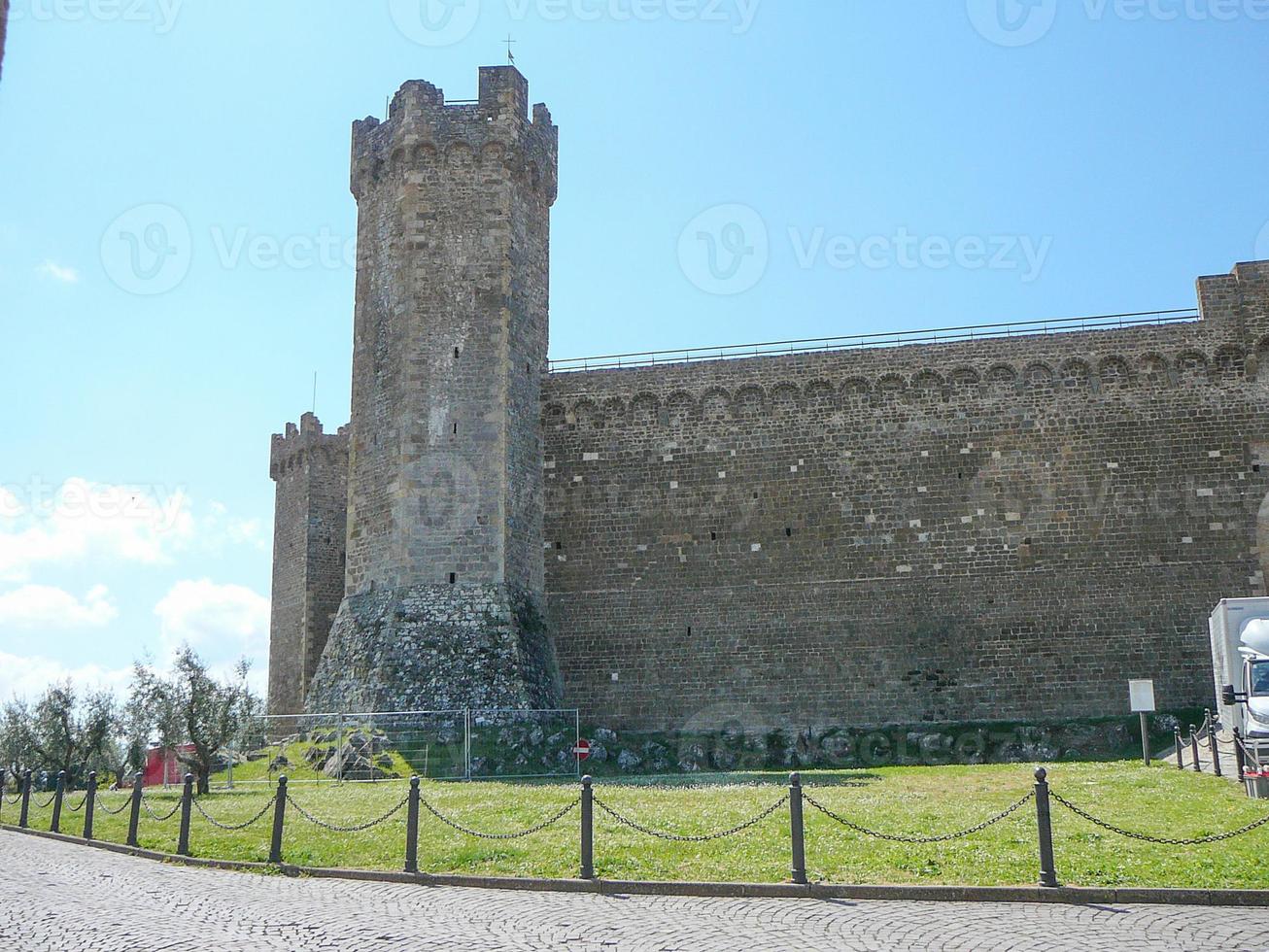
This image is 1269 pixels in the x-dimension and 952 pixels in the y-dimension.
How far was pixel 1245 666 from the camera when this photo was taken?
44.1ft

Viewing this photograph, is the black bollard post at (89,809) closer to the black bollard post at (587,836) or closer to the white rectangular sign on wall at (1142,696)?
the black bollard post at (587,836)

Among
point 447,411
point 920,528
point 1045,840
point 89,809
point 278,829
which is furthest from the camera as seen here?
point 920,528

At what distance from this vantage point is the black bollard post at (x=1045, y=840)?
323 inches

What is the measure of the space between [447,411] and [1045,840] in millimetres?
15642

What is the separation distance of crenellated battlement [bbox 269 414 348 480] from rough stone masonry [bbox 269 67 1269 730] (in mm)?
7768

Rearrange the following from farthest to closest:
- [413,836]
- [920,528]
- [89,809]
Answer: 1. [920,528]
2. [89,809]
3. [413,836]

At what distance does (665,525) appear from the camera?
23.0 metres

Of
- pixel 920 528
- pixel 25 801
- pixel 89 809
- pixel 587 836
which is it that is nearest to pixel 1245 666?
pixel 587 836

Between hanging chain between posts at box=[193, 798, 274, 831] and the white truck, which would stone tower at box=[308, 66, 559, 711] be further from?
the white truck

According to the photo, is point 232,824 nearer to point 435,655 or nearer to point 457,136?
point 435,655

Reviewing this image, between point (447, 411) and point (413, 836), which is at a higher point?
point (447, 411)

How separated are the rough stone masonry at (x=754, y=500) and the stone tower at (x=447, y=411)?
0.20 ft

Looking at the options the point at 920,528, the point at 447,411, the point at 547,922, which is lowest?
the point at 547,922

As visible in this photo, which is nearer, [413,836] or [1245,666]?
[413,836]
